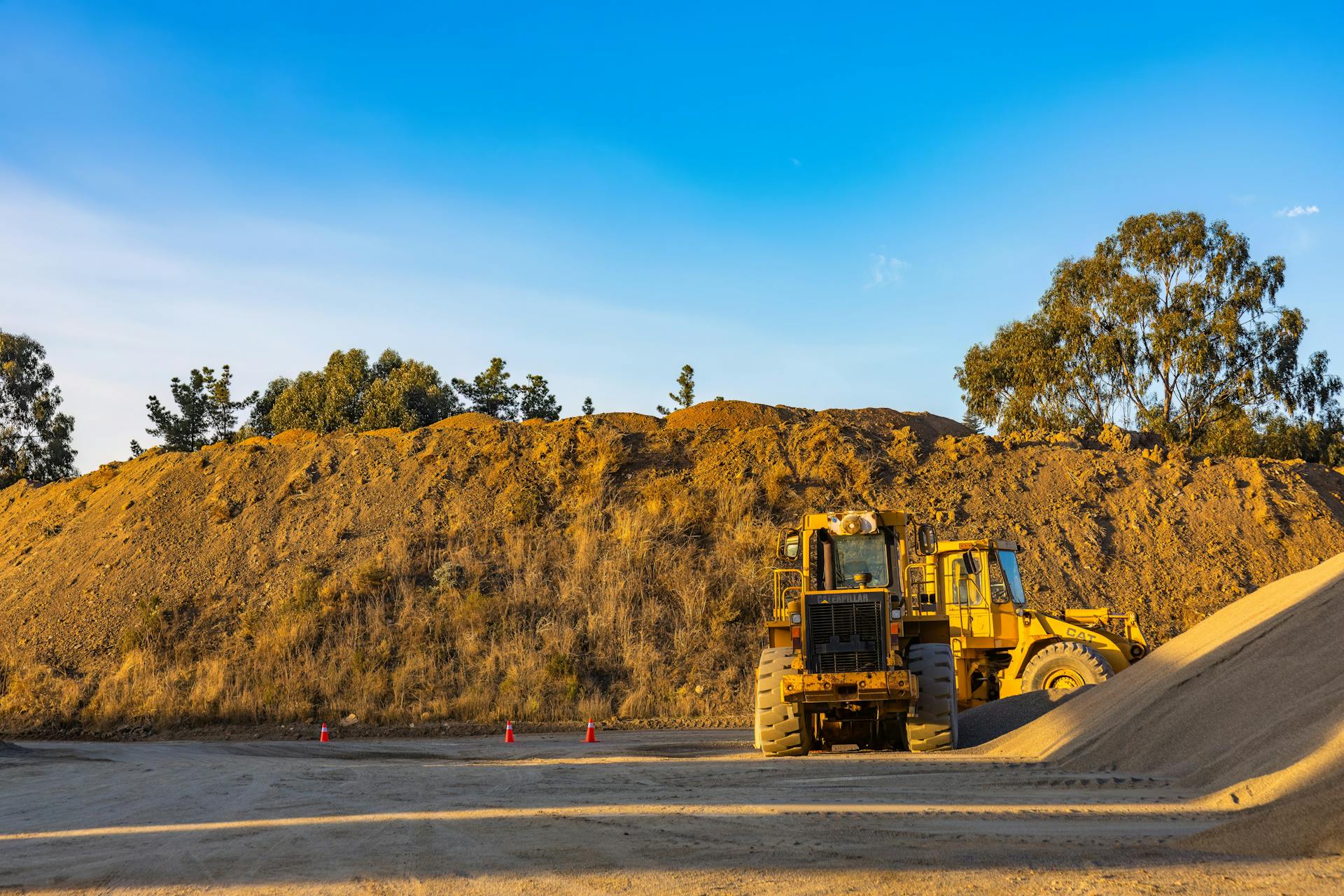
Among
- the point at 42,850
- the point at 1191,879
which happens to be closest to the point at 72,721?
the point at 42,850

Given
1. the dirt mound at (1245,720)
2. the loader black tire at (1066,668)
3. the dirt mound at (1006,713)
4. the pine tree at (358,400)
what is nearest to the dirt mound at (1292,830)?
the dirt mound at (1245,720)

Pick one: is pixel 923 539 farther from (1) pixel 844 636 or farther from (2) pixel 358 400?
(2) pixel 358 400

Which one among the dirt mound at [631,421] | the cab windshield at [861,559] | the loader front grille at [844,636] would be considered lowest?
the loader front grille at [844,636]

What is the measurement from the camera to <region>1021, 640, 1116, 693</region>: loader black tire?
1662 cm

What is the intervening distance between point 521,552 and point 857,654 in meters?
18.3

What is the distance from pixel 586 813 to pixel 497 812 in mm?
877

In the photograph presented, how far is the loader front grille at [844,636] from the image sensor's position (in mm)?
13336

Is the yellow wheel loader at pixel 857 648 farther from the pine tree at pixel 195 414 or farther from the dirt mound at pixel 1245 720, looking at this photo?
the pine tree at pixel 195 414

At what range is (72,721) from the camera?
24.3 m

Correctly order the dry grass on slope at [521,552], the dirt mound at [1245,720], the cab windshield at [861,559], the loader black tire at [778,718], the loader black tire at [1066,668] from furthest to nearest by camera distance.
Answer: the dry grass on slope at [521,552] → the loader black tire at [1066,668] → the cab windshield at [861,559] → the loader black tire at [778,718] → the dirt mound at [1245,720]

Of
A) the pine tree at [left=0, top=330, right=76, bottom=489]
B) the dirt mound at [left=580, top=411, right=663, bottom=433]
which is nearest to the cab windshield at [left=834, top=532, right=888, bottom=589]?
the dirt mound at [left=580, top=411, right=663, bottom=433]

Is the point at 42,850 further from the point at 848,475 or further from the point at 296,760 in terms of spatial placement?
the point at 848,475

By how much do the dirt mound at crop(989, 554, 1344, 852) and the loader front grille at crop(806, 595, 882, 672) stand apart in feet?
7.08

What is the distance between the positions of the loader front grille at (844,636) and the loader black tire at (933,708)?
0.83m
